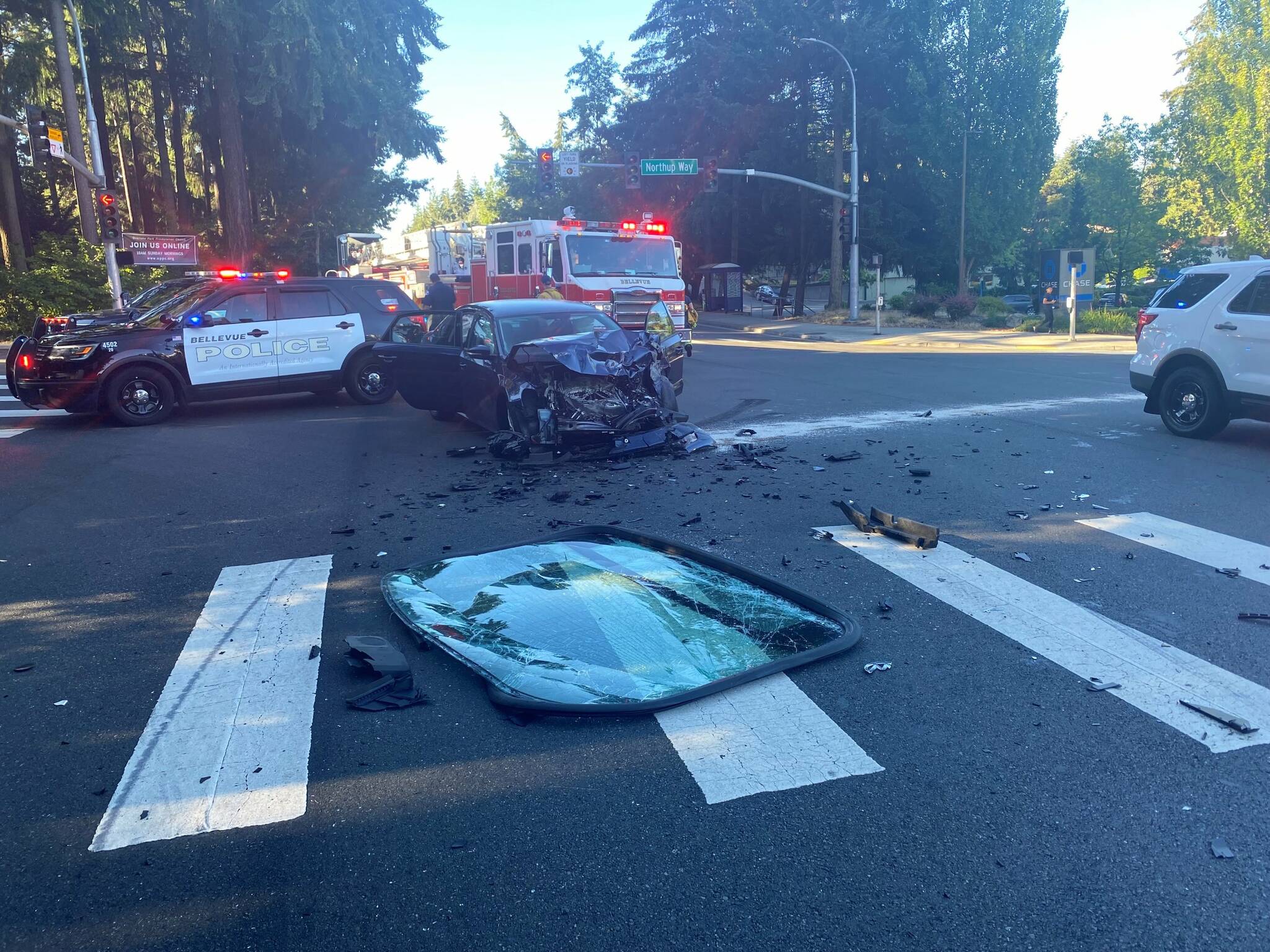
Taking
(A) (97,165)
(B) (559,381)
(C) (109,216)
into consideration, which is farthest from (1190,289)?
(A) (97,165)

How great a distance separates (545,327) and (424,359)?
1871 millimetres

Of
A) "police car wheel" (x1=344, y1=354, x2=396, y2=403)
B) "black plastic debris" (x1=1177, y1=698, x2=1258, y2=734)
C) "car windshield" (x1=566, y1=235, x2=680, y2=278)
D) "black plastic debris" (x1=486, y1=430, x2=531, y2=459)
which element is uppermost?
"car windshield" (x1=566, y1=235, x2=680, y2=278)

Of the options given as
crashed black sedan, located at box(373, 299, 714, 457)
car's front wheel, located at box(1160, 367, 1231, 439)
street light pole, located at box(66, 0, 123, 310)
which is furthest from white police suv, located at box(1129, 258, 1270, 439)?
street light pole, located at box(66, 0, 123, 310)

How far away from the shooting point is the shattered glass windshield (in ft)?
14.9

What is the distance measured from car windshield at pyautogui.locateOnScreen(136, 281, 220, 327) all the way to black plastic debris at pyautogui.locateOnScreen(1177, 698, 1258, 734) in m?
13.0

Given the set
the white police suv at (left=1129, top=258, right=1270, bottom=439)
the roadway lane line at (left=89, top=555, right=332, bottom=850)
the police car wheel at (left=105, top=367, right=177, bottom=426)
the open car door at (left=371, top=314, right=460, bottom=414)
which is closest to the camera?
the roadway lane line at (left=89, top=555, right=332, bottom=850)

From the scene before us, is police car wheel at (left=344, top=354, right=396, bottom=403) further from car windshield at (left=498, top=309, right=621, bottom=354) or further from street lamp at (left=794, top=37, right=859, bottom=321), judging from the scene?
street lamp at (left=794, top=37, right=859, bottom=321)

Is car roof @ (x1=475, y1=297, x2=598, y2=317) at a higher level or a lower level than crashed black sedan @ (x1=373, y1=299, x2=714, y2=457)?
higher

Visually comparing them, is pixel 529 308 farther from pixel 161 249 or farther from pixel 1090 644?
pixel 161 249

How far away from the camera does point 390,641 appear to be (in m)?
5.21

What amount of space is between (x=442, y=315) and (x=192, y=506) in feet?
15.2

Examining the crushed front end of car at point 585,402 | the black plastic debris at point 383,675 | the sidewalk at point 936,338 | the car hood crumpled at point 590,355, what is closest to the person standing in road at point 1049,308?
the sidewalk at point 936,338

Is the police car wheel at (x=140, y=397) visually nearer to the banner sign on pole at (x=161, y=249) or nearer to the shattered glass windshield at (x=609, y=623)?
the shattered glass windshield at (x=609, y=623)

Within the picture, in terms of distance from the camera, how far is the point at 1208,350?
10000 mm
